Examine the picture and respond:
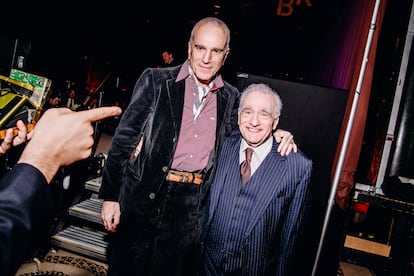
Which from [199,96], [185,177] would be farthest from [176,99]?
[185,177]

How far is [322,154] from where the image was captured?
2.85 metres

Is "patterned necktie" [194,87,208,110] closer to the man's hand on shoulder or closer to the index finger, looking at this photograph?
the man's hand on shoulder

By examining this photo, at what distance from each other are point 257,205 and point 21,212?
1.51 metres

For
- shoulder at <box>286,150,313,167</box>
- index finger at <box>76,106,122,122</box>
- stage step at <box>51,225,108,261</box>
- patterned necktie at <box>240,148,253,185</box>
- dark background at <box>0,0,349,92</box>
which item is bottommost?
stage step at <box>51,225,108,261</box>

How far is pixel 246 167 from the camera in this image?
2.08 m

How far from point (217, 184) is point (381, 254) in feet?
8.48

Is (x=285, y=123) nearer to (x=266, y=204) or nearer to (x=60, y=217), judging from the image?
(x=266, y=204)

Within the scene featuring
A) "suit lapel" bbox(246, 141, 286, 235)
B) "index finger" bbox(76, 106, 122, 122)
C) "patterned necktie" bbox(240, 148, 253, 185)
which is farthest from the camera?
"patterned necktie" bbox(240, 148, 253, 185)

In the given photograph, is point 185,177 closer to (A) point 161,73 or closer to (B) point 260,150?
(B) point 260,150

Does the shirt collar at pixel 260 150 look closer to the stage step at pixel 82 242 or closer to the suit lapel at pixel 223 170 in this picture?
the suit lapel at pixel 223 170

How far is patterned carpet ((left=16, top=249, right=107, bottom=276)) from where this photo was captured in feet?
10.1

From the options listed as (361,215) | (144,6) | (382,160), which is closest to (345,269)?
(361,215)

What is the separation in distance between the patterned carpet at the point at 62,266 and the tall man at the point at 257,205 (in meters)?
1.84

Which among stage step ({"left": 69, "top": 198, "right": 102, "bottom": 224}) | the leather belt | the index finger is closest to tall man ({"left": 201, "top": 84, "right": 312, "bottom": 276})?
the leather belt
